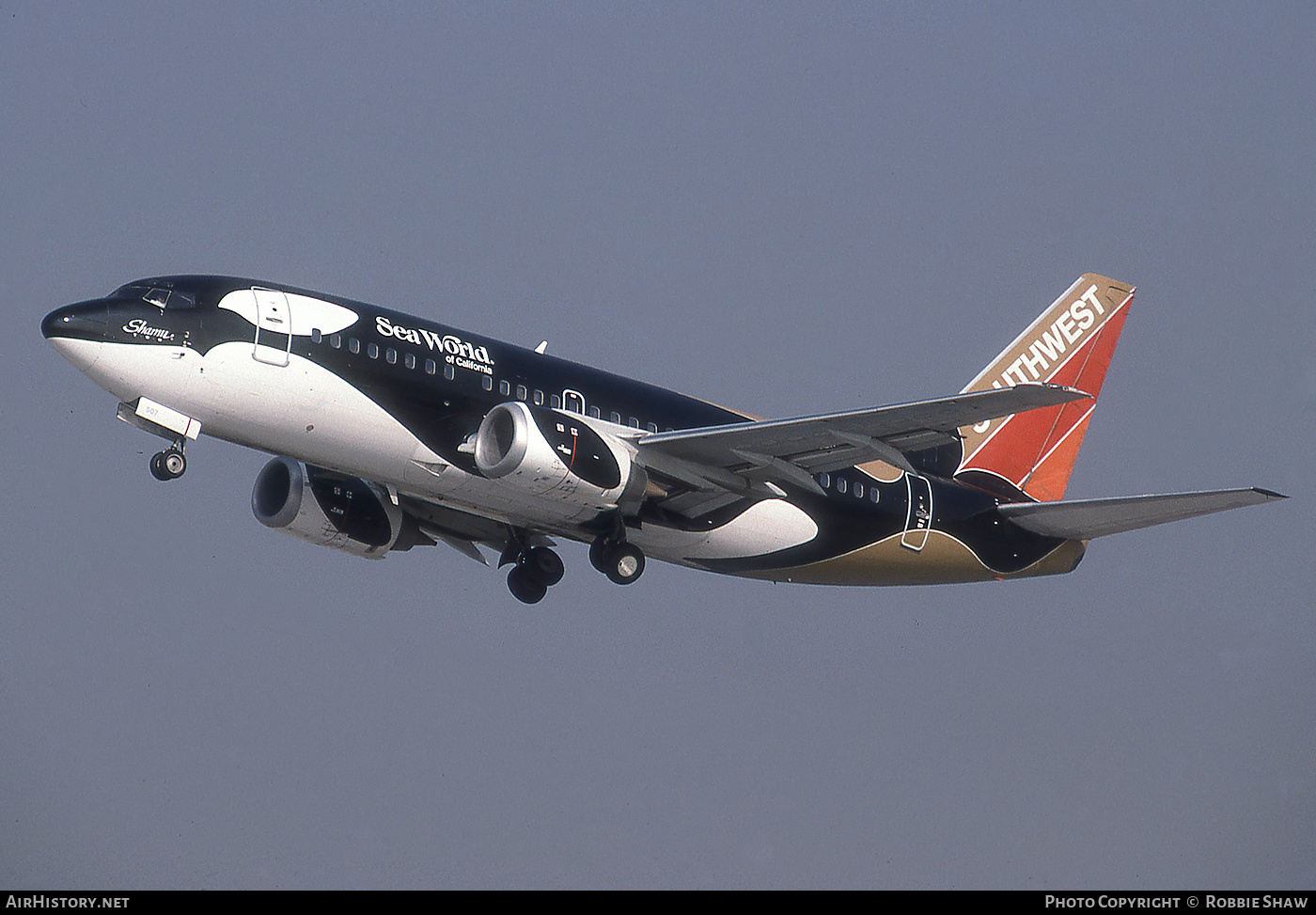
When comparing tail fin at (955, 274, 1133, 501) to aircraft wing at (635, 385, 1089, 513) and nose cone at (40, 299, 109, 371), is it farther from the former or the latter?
nose cone at (40, 299, 109, 371)

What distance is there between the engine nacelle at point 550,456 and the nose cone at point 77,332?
25.7 feet

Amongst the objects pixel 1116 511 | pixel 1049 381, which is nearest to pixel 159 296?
pixel 1116 511

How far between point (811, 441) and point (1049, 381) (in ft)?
44.8

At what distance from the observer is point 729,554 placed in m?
40.0

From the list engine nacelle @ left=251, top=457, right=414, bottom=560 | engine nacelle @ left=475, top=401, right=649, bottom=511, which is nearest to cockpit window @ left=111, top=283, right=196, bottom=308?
engine nacelle @ left=475, top=401, right=649, bottom=511

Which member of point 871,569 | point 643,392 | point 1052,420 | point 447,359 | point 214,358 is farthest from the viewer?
point 1052,420

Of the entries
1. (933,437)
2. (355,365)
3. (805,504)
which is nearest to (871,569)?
(805,504)

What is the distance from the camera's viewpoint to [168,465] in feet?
111

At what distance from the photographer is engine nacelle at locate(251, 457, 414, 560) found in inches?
1572

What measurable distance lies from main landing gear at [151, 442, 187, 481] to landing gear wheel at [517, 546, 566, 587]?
9.94 meters

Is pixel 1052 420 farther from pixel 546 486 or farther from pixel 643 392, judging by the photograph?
pixel 546 486

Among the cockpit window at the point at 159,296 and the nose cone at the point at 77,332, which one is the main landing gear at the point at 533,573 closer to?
the cockpit window at the point at 159,296
